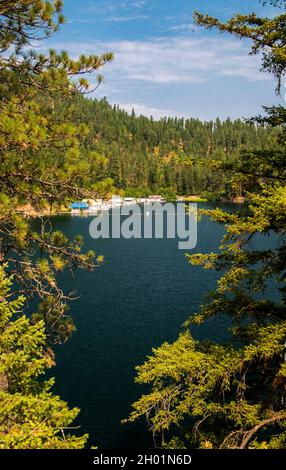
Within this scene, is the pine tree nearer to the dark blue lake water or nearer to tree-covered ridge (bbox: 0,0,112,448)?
tree-covered ridge (bbox: 0,0,112,448)

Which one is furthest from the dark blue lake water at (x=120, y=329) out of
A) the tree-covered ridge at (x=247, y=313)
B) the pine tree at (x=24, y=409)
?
the pine tree at (x=24, y=409)

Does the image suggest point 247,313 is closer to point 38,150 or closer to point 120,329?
point 38,150

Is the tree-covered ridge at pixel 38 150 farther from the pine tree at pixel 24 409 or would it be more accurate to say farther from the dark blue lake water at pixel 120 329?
the dark blue lake water at pixel 120 329

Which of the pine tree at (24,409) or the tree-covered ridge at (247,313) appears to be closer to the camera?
the pine tree at (24,409)

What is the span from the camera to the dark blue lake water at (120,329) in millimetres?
20109

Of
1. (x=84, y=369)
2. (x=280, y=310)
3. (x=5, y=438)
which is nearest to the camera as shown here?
(x=5, y=438)

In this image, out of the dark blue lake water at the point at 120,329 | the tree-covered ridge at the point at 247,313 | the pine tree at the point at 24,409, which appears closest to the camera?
the pine tree at the point at 24,409

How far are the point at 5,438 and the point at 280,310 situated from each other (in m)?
6.74

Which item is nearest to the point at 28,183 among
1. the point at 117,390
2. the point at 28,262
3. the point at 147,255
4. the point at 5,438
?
the point at 28,262

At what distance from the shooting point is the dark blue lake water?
20.1 metres

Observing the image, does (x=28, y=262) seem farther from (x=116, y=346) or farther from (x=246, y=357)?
(x=116, y=346)

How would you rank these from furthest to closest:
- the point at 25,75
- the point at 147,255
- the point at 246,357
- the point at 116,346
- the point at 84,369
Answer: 1. the point at 147,255
2. the point at 116,346
3. the point at 84,369
4. the point at 25,75
5. the point at 246,357

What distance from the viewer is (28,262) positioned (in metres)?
11.3

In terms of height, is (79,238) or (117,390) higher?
(79,238)
